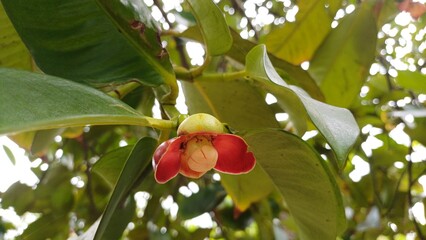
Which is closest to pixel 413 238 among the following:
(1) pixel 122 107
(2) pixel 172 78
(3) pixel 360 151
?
(3) pixel 360 151

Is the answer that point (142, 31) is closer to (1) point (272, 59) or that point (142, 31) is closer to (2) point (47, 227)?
(1) point (272, 59)

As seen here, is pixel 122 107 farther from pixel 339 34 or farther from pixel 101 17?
pixel 339 34

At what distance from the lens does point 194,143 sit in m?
0.44

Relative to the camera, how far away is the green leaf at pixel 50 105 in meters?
0.31

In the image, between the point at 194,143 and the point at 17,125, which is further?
the point at 194,143

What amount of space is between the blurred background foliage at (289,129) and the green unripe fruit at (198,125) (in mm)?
228

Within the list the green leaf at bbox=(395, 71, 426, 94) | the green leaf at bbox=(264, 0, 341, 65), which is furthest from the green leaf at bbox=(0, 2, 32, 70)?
the green leaf at bbox=(395, 71, 426, 94)

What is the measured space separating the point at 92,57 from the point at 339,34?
1.65 feet

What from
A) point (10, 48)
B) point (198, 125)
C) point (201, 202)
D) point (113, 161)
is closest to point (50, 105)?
point (198, 125)

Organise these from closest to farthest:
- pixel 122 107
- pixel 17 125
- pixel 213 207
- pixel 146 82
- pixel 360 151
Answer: pixel 17 125 → pixel 122 107 → pixel 146 82 → pixel 213 207 → pixel 360 151

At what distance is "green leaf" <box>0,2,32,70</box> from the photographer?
0.66 m

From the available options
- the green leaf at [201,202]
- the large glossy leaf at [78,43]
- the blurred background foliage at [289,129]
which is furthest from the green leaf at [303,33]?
the large glossy leaf at [78,43]

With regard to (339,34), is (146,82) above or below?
above

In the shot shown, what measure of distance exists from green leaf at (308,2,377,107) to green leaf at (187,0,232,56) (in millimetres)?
355
